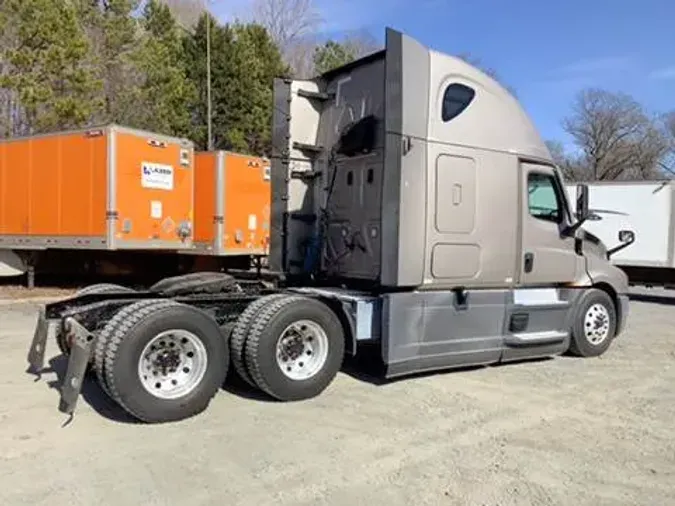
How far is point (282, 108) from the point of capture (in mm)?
8406

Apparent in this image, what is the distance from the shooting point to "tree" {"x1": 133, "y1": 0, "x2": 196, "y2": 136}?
25.3m

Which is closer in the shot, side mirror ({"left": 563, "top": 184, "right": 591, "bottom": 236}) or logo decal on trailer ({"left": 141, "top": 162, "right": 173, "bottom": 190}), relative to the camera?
side mirror ({"left": 563, "top": 184, "right": 591, "bottom": 236})

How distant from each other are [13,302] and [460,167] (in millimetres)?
9649

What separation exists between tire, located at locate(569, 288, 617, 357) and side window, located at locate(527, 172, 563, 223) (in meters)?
1.19

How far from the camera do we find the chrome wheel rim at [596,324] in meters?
8.98

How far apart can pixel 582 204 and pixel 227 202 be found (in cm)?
853

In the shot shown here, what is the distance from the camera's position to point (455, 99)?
7.51 metres

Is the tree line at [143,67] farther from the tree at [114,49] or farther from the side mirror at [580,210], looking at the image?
the side mirror at [580,210]

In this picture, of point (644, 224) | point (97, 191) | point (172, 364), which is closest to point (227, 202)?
point (97, 191)

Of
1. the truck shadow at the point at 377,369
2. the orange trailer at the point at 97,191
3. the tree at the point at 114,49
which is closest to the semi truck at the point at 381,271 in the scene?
the truck shadow at the point at 377,369

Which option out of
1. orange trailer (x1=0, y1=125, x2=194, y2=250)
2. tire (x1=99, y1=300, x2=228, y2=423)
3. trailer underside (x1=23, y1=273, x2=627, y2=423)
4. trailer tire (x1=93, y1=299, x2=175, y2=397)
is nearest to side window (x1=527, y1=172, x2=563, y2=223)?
trailer underside (x1=23, y1=273, x2=627, y2=423)

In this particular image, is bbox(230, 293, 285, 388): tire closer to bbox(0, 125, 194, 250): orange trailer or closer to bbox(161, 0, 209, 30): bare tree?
bbox(0, 125, 194, 250): orange trailer

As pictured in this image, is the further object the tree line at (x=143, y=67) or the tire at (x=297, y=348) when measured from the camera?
the tree line at (x=143, y=67)

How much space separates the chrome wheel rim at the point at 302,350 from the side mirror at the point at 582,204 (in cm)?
384
